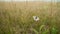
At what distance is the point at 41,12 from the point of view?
1126mm

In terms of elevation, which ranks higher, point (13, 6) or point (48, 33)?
point (13, 6)

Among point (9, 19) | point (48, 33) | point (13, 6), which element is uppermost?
point (13, 6)

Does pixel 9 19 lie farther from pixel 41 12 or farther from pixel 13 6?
pixel 41 12

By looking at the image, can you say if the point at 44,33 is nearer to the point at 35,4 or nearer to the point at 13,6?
the point at 35,4

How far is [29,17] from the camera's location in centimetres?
113

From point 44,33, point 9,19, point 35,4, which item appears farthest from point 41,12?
point 9,19

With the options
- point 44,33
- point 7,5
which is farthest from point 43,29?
point 7,5

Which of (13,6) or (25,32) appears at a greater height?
(13,6)

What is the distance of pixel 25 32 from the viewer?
1.13 m

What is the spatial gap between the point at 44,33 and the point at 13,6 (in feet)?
1.36

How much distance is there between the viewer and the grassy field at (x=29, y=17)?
44.1 inches

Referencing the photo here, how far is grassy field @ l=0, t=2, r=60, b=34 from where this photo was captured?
112 cm

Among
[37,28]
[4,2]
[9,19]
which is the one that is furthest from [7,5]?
[37,28]

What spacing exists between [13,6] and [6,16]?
0.13 metres
